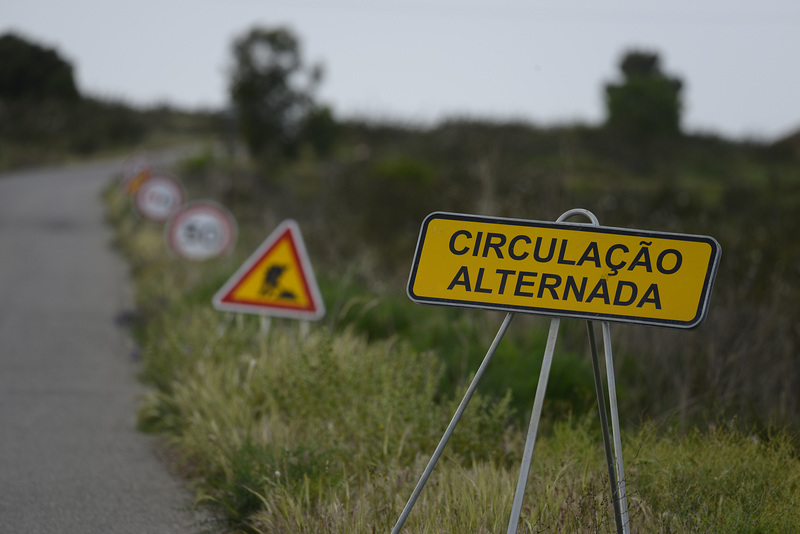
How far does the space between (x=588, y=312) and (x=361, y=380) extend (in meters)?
2.30

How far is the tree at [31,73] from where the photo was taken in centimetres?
5756

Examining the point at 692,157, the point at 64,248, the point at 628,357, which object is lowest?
the point at 64,248

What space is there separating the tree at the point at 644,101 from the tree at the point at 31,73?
114 feet

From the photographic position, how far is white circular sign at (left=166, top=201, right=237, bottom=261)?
10.1 m

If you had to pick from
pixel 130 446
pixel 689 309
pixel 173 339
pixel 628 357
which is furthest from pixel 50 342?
pixel 689 309

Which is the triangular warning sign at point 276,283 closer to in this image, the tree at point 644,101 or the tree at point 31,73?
the tree at point 644,101

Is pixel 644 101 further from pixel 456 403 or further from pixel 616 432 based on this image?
pixel 616 432

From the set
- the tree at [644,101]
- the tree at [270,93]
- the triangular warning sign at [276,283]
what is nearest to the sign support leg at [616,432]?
the triangular warning sign at [276,283]

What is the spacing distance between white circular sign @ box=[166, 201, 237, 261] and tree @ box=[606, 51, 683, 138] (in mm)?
36717

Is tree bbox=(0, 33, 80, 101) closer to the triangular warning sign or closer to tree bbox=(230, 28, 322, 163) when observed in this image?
tree bbox=(230, 28, 322, 163)

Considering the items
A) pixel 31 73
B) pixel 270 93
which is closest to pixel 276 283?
pixel 270 93

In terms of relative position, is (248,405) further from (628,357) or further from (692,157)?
(692,157)

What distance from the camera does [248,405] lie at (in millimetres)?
5215

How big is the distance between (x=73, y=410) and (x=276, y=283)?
1673 mm
